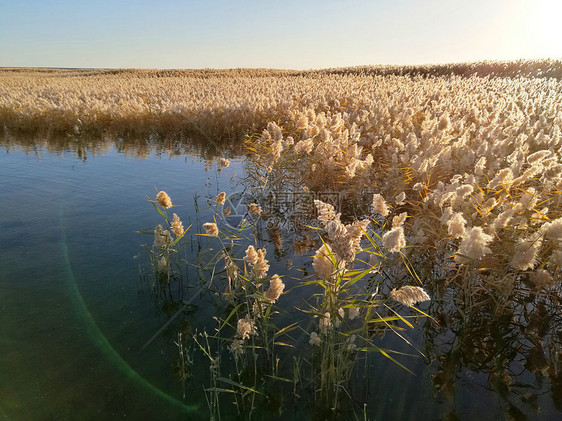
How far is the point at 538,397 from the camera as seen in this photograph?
2.61 m

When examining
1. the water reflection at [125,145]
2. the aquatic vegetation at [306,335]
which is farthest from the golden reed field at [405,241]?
the water reflection at [125,145]

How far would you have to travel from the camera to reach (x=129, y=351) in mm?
2998

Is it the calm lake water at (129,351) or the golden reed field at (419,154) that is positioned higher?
the golden reed field at (419,154)

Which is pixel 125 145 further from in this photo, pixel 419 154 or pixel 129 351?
pixel 129 351

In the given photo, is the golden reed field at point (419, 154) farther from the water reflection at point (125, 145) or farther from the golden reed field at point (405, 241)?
the water reflection at point (125, 145)

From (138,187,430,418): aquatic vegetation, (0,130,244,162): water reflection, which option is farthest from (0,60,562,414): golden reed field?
(0,130,244,162): water reflection

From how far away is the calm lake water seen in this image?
2.52m

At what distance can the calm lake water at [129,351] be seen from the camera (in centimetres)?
252

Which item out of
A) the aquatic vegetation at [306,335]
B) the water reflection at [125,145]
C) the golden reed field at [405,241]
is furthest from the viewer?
the water reflection at [125,145]

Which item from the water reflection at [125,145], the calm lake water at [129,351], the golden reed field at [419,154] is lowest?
the calm lake water at [129,351]

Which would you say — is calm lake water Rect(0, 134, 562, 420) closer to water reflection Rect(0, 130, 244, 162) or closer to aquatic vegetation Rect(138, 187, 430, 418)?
aquatic vegetation Rect(138, 187, 430, 418)

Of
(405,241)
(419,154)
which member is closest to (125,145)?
(419,154)

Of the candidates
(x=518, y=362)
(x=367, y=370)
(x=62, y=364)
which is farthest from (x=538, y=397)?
(x=62, y=364)

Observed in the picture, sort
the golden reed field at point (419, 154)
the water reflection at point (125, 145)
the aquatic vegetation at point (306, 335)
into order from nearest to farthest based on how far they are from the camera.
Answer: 1. the aquatic vegetation at point (306, 335)
2. the golden reed field at point (419, 154)
3. the water reflection at point (125, 145)
